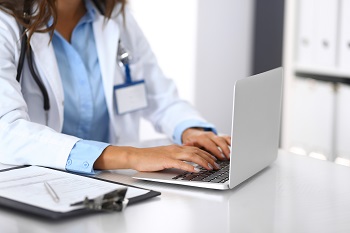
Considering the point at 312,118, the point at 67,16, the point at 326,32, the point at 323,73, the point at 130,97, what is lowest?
the point at 312,118

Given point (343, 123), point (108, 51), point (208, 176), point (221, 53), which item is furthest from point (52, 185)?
point (221, 53)

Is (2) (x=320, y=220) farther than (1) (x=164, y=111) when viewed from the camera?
No

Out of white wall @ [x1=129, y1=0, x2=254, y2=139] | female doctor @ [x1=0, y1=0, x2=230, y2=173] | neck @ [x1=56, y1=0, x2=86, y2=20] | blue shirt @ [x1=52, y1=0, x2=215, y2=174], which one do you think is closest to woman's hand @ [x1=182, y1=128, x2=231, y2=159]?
female doctor @ [x1=0, y1=0, x2=230, y2=173]

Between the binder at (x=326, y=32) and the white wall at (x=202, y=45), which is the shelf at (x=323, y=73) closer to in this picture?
the binder at (x=326, y=32)

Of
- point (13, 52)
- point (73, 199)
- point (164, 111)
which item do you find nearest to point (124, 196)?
point (73, 199)

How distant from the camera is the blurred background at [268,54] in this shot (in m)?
3.22

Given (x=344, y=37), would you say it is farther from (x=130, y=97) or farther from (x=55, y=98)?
(x=55, y=98)

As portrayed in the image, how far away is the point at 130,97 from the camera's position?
2.15m

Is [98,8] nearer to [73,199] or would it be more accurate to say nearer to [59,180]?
[59,180]

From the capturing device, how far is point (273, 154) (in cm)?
166

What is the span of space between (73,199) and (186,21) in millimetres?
2602

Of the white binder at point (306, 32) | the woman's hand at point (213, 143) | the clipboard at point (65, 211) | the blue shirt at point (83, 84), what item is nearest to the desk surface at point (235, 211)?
the clipboard at point (65, 211)

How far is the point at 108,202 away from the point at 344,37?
218 centimetres

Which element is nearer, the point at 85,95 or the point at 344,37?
the point at 85,95
